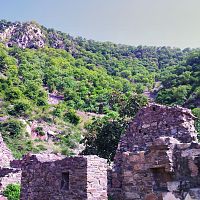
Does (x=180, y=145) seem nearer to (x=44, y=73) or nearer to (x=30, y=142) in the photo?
(x=30, y=142)

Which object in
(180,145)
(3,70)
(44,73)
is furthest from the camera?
(44,73)

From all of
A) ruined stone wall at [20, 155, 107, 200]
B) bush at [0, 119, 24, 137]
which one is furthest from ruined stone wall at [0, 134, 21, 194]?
bush at [0, 119, 24, 137]

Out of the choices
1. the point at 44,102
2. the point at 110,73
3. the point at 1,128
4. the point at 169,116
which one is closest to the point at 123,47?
the point at 110,73

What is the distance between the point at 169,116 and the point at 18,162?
13.2 metres

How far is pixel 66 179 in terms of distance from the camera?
345 inches

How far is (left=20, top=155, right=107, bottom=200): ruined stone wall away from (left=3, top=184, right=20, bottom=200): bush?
4813 millimetres

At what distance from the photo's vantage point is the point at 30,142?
41344 millimetres

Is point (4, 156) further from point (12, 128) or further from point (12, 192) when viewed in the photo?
point (12, 128)

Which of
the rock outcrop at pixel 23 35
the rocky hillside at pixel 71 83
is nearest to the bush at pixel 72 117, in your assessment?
the rocky hillside at pixel 71 83

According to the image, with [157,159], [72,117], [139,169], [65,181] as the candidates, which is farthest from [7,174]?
[72,117]

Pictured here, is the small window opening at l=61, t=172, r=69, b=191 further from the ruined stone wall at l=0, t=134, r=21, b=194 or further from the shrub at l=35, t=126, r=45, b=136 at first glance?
the shrub at l=35, t=126, r=45, b=136

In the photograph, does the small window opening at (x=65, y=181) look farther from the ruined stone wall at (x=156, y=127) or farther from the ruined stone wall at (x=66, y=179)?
the ruined stone wall at (x=156, y=127)

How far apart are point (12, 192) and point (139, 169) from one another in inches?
362

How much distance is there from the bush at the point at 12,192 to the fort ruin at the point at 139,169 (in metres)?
4.67
